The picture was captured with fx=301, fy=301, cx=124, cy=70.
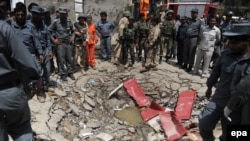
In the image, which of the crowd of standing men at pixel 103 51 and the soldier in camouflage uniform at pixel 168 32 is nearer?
the crowd of standing men at pixel 103 51

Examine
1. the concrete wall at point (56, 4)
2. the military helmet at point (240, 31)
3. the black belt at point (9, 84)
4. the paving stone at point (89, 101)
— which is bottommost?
the paving stone at point (89, 101)

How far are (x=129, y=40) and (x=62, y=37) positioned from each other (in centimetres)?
225

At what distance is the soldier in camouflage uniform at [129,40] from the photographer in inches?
338

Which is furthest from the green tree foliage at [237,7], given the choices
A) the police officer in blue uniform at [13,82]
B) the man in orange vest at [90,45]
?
the police officer in blue uniform at [13,82]

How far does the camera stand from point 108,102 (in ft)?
A: 24.4

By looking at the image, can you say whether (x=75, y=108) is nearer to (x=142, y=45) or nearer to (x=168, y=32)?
(x=142, y=45)

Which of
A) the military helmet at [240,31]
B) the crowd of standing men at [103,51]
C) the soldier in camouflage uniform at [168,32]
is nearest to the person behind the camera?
the crowd of standing men at [103,51]

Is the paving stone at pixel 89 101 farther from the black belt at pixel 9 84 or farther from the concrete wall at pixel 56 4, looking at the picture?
the concrete wall at pixel 56 4

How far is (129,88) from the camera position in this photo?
7.64 metres

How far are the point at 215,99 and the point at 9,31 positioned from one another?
2749mm

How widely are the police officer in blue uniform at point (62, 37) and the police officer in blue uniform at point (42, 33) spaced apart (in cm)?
76

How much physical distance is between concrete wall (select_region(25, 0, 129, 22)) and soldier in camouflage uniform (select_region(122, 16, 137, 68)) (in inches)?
163

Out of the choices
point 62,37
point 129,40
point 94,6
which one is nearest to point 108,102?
point 62,37

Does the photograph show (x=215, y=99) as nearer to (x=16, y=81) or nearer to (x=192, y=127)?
(x=192, y=127)
